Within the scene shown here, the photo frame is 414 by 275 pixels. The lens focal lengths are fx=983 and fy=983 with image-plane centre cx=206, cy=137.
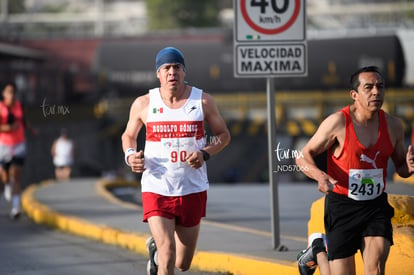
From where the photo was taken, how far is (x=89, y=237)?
41.7 ft

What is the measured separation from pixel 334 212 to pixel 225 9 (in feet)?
285

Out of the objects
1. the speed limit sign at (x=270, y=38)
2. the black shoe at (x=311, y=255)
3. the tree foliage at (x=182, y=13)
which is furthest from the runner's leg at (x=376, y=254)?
the tree foliage at (x=182, y=13)

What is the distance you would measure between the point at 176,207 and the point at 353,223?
140 centimetres

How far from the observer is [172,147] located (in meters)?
7.09

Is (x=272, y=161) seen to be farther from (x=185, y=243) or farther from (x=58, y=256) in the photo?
(x=58, y=256)

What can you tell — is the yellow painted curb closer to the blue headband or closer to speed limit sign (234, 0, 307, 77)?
speed limit sign (234, 0, 307, 77)

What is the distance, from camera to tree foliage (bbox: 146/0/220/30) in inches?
3231

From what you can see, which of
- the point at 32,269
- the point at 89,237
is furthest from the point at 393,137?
the point at 89,237

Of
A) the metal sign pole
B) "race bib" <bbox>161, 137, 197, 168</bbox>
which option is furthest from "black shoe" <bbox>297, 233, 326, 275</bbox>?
the metal sign pole

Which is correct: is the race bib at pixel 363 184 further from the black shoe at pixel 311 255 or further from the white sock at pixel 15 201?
the white sock at pixel 15 201

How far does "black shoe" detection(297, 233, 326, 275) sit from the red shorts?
83 cm

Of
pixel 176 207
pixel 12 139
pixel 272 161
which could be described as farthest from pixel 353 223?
pixel 12 139

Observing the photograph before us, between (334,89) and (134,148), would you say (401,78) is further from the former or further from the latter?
(134,148)

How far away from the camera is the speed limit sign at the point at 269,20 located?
364 inches
